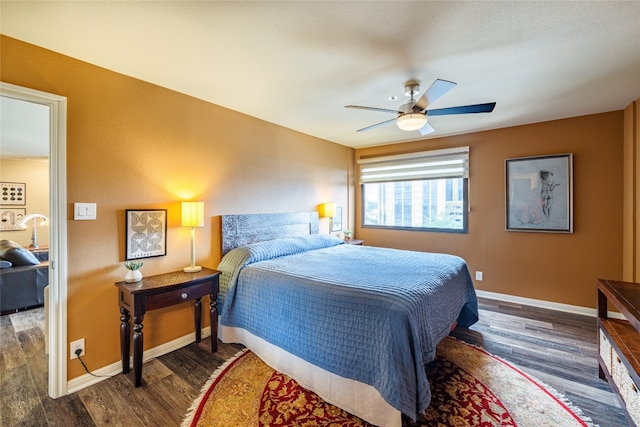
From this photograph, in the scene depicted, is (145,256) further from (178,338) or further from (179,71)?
(179,71)

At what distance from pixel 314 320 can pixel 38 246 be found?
681 centimetres

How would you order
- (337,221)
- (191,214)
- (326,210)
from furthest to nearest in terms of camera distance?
1. (337,221)
2. (326,210)
3. (191,214)

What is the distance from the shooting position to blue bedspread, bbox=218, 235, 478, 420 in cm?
160

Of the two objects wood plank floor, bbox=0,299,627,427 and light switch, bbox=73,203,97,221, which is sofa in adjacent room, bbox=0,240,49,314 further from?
light switch, bbox=73,203,97,221

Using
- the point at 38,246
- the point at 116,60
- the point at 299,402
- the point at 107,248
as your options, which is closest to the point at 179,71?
the point at 116,60

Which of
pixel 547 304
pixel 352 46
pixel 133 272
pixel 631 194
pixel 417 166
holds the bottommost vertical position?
pixel 547 304

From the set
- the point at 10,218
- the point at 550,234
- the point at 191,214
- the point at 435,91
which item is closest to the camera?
the point at 435,91

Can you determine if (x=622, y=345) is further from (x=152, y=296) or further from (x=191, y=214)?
(x=191, y=214)

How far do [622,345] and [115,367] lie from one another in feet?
12.0

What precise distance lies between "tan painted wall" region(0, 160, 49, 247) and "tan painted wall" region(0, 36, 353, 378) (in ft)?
17.7

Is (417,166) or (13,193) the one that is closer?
(417,166)

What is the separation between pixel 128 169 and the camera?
239 centimetres

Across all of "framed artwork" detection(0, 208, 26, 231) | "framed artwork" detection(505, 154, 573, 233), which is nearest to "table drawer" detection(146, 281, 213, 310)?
"framed artwork" detection(505, 154, 573, 233)

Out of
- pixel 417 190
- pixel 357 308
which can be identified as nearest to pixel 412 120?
pixel 357 308
